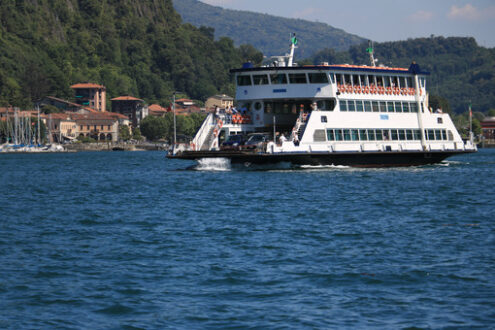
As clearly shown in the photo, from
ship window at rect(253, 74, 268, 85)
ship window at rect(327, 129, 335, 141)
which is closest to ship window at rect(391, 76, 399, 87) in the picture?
ship window at rect(327, 129, 335, 141)

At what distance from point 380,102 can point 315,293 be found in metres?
43.7

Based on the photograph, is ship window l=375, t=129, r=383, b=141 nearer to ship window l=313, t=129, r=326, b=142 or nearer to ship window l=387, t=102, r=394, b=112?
ship window l=387, t=102, r=394, b=112

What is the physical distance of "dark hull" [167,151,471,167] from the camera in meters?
52.2

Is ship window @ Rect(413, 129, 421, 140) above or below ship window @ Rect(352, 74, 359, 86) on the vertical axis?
below

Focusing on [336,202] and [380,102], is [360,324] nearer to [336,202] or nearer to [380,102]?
[336,202]

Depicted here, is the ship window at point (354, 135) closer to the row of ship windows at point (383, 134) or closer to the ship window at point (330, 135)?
the row of ship windows at point (383, 134)

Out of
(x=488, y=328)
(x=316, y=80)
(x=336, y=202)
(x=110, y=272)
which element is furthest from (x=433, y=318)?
(x=316, y=80)

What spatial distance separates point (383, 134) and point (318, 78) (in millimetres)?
7033

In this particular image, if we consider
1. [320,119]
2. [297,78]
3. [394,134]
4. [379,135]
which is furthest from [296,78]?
[394,134]

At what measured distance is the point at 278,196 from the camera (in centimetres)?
3928

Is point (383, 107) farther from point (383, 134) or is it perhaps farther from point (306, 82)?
point (306, 82)

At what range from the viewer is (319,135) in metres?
55.2

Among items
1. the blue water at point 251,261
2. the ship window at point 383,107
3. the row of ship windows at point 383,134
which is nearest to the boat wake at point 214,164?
the row of ship windows at point 383,134

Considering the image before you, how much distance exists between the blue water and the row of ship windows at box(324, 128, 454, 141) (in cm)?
1542
